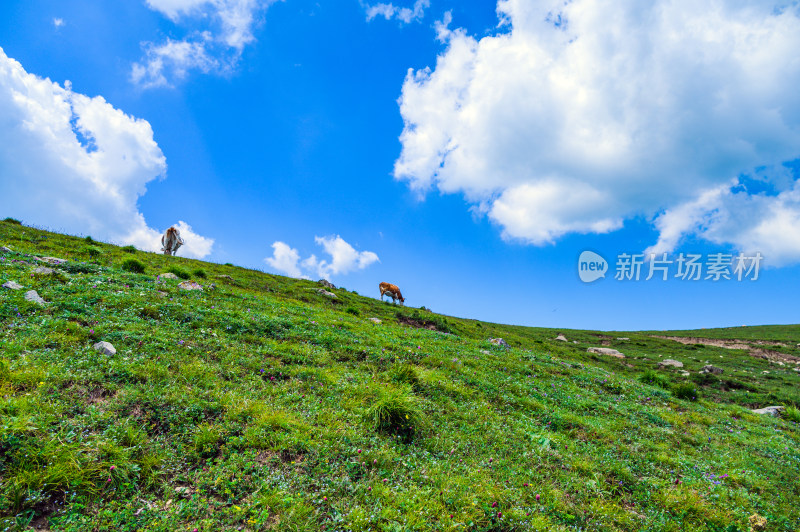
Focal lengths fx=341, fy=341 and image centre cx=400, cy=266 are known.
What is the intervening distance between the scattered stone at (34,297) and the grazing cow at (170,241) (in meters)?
25.3

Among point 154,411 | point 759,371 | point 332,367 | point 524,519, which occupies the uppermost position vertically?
point 759,371

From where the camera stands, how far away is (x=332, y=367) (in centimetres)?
1071

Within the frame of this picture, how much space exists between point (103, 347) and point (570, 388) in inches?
632

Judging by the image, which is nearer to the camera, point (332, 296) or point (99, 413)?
point (99, 413)

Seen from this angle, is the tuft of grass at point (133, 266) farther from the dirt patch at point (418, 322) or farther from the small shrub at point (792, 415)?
the small shrub at point (792, 415)

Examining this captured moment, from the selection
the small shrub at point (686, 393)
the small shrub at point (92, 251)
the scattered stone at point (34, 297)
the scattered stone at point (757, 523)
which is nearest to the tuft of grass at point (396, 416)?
the scattered stone at point (757, 523)

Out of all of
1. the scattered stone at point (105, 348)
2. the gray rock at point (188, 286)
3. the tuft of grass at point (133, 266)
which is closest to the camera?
the scattered stone at point (105, 348)

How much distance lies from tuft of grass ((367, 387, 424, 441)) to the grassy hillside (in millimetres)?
34

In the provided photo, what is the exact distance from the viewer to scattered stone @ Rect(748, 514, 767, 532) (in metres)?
7.10

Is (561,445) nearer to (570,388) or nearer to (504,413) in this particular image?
(504,413)

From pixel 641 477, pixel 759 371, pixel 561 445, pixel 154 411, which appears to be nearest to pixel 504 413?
pixel 561 445

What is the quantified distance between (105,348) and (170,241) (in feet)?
96.6

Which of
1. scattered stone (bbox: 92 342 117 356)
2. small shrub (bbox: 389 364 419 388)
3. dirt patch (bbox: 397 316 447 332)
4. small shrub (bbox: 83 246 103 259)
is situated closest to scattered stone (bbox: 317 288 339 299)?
dirt patch (bbox: 397 316 447 332)

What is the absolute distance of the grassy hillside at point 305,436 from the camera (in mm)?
5090
